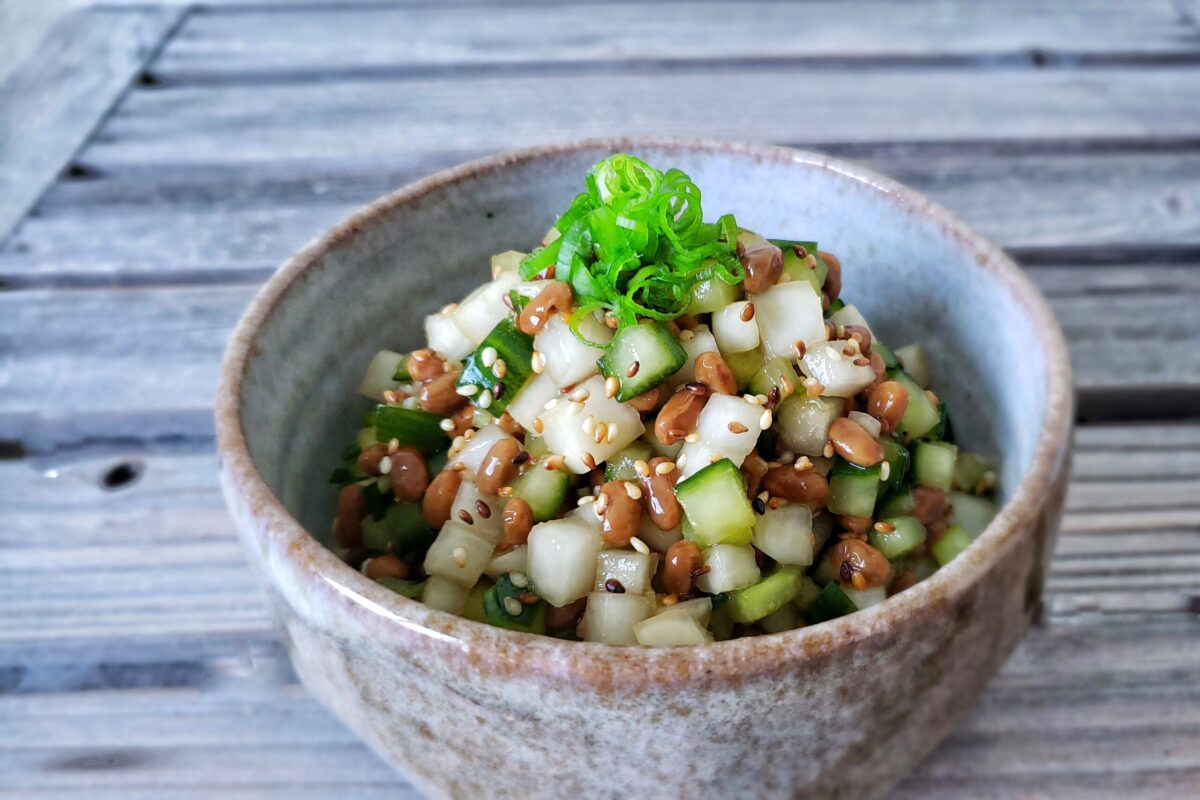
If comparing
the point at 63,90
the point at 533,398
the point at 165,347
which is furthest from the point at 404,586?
the point at 63,90

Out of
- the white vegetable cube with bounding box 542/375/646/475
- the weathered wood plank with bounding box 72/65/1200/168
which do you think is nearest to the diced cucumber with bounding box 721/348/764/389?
the white vegetable cube with bounding box 542/375/646/475

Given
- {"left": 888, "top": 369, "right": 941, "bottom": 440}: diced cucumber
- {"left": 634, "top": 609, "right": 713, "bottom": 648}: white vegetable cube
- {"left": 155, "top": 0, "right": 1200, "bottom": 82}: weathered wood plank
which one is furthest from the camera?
{"left": 155, "top": 0, "right": 1200, "bottom": 82}: weathered wood plank

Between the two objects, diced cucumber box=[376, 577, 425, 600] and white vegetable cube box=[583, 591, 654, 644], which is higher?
white vegetable cube box=[583, 591, 654, 644]

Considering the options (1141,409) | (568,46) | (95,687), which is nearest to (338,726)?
(95,687)

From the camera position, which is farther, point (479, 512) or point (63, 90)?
point (63, 90)

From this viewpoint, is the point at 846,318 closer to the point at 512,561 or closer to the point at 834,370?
the point at 834,370

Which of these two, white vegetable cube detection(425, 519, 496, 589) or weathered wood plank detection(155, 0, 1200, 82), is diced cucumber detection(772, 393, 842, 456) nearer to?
white vegetable cube detection(425, 519, 496, 589)
